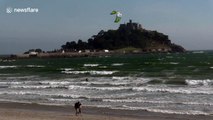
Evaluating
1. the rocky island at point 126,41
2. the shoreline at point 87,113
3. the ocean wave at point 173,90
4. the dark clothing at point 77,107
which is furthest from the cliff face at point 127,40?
the dark clothing at point 77,107

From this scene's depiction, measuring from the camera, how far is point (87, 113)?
21750 millimetres

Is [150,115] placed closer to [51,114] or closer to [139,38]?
[51,114]

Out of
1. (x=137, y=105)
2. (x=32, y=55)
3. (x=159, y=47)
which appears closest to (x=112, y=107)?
(x=137, y=105)

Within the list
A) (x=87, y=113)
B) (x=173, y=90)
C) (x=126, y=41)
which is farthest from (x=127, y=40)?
(x=87, y=113)

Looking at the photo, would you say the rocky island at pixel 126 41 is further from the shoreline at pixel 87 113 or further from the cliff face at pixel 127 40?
the shoreline at pixel 87 113

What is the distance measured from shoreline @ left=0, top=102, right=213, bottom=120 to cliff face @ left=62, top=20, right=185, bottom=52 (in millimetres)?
155002

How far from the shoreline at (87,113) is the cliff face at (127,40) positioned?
155 metres

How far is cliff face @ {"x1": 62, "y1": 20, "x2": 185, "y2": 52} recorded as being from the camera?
180125 mm

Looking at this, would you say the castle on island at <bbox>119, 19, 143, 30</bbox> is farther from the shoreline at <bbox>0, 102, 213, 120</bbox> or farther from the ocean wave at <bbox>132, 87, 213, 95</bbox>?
the shoreline at <bbox>0, 102, 213, 120</bbox>

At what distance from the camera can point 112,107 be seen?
23.4m

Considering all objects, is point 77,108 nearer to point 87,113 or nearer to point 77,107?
point 77,107

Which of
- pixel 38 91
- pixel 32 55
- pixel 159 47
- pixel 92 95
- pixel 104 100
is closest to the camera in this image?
pixel 104 100

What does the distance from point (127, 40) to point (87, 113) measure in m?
161

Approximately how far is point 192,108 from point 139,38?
160765 millimetres
